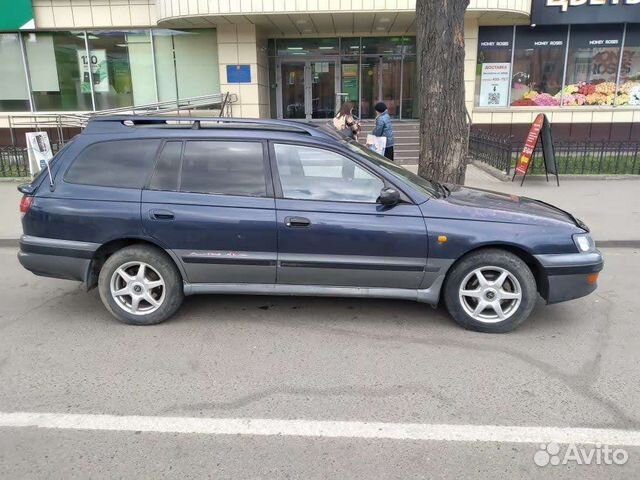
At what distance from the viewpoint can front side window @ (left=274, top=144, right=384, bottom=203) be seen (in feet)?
13.7

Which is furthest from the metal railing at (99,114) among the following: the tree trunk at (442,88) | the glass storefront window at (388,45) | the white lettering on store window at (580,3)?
the white lettering on store window at (580,3)

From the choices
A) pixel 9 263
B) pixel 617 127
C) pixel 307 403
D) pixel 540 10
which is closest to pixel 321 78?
pixel 540 10

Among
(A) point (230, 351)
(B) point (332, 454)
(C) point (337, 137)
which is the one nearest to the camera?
(B) point (332, 454)

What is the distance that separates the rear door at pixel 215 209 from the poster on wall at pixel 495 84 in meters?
13.5

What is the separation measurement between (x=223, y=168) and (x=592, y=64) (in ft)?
50.9

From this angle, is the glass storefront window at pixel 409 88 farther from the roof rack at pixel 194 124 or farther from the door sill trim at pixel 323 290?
the door sill trim at pixel 323 290

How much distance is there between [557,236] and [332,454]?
2.55 m

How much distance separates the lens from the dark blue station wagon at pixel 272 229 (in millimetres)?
4055

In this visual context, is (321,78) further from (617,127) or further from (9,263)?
(9,263)

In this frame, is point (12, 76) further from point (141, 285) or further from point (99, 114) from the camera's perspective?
point (141, 285)

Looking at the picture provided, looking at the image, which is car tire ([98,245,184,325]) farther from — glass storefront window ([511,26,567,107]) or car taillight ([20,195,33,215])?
glass storefront window ([511,26,567,107])

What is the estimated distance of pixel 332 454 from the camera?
2.72 meters

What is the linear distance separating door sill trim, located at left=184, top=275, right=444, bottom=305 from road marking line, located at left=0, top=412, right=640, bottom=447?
54.3 inches

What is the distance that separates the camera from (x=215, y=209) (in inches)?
163
